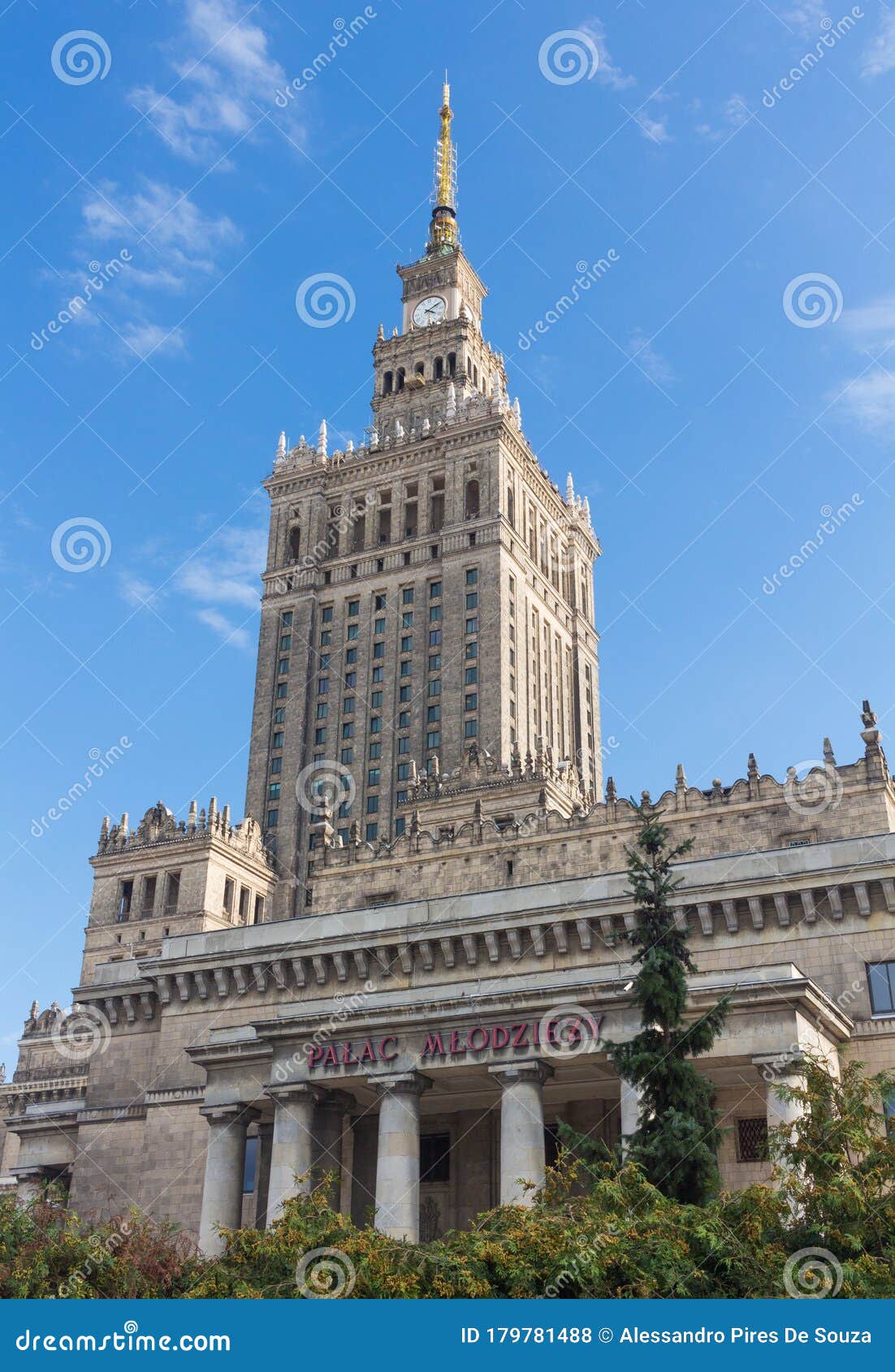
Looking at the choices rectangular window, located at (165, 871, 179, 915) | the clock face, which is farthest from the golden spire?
rectangular window, located at (165, 871, 179, 915)

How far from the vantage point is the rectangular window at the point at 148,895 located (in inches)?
3519

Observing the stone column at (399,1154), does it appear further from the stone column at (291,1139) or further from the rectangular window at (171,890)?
the rectangular window at (171,890)

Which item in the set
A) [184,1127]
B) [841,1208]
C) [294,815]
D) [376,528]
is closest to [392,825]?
[294,815]

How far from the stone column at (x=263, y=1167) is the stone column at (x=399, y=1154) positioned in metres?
7.32

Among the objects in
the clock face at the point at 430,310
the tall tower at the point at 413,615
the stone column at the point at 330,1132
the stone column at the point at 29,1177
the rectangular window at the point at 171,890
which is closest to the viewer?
the stone column at the point at 330,1132

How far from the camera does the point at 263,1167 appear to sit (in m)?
48.4

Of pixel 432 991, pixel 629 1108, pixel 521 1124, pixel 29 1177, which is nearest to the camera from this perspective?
pixel 629 1108

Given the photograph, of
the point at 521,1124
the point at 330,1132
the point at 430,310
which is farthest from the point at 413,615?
the point at 521,1124

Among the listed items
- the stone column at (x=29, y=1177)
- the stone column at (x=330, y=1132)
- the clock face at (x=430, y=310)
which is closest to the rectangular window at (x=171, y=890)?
the stone column at (x=29, y=1177)

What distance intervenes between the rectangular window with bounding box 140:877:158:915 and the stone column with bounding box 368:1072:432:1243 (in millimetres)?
49427

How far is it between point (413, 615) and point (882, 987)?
73.0 metres

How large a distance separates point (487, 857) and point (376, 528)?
62532 mm

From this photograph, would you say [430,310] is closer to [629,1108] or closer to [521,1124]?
[521,1124]

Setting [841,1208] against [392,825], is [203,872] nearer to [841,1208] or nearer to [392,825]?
[392,825]
